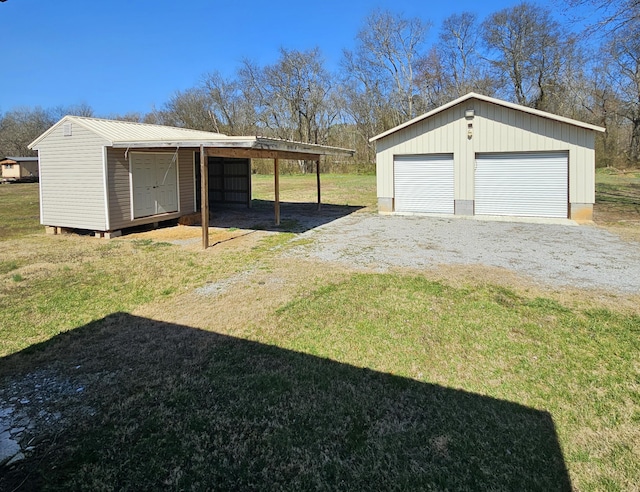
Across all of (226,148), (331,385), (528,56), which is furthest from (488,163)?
(528,56)

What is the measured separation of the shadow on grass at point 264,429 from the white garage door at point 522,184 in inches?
403

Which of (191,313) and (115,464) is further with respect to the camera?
(191,313)

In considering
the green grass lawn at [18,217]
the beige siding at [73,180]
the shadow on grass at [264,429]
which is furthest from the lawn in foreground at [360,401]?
the green grass lawn at [18,217]

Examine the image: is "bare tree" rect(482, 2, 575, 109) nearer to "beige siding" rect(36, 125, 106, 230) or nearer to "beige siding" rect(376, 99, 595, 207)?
"beige siding" rect(376, 99, 595, 207)

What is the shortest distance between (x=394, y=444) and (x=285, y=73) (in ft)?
134

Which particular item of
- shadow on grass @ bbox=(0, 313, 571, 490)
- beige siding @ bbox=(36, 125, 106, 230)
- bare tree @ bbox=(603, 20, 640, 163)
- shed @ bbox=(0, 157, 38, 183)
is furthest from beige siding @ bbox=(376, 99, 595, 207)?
shed @ bbox=(0, 157, 38, 183)

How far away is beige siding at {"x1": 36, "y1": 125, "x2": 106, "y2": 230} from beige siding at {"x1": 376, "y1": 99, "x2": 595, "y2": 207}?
26.9ft

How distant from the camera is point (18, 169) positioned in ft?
109

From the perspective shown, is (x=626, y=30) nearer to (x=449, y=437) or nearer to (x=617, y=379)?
(x=617, y=379)

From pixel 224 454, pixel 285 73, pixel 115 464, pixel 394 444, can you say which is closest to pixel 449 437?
pixel 394 444

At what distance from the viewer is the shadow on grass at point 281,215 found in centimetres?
1144

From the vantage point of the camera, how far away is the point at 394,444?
254 cm

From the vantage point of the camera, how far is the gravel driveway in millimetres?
6235

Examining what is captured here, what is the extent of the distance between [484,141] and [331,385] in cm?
1079
